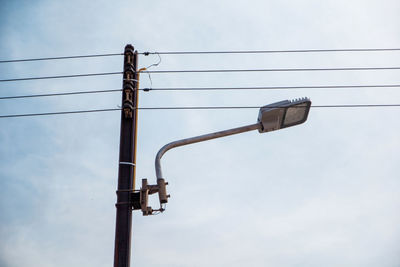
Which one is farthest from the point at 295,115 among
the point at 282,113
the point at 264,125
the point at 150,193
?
the point at 150,193

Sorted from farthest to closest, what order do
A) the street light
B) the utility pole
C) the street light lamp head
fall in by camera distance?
the street light lamp head, the street light, the utility pole

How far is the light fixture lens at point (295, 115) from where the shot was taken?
6438 mm

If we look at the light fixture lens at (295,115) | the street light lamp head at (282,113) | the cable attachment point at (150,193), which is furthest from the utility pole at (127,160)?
the light fixture lens at (295,115)

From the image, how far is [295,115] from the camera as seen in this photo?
21.6 feet

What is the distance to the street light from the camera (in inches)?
235

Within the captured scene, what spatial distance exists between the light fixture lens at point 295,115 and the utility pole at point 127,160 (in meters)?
2.76

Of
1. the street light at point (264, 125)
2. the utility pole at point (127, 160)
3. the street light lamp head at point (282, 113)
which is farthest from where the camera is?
the street light lamp head at point (282, 113)

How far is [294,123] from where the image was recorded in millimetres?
6703

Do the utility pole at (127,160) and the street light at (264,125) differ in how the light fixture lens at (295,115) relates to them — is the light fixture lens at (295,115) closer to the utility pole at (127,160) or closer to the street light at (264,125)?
the street light at (264,125)

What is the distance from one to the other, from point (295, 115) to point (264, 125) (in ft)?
1.95

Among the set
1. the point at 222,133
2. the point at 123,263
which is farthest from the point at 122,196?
the point at 222,133

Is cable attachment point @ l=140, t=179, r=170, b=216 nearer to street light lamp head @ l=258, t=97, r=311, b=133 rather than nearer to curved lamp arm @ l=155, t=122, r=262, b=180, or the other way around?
curved lamp arm @ l=155, t=122, r=262, b=180

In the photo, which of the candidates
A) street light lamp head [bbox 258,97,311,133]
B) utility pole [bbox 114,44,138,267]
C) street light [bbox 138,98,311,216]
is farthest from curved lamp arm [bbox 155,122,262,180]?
utility pole [bbox 114,44,138,267]

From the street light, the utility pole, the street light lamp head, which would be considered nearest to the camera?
the utility pole
